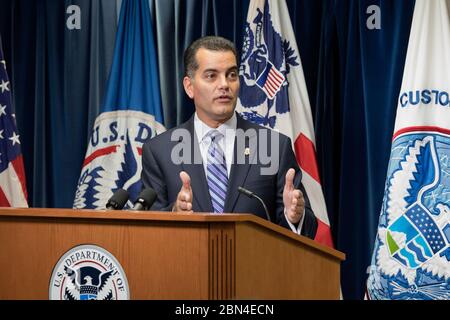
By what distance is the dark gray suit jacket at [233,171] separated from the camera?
3.70 metres

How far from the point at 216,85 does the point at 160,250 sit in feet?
5.51

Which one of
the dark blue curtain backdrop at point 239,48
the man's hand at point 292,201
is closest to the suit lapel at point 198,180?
the man's hand at point 292,201

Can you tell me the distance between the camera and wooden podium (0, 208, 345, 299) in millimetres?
2266

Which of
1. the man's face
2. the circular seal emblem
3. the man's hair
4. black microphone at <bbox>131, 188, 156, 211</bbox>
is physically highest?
the man's hair

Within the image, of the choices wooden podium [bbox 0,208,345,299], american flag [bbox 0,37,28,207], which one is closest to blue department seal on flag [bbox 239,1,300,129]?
american flag [bbox 0,37,28,207]

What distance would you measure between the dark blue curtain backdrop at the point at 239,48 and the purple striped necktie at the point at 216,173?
152cm

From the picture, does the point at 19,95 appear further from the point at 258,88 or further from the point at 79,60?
the point at 258,88

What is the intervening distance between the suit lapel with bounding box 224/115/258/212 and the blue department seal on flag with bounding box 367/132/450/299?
45.6 inches

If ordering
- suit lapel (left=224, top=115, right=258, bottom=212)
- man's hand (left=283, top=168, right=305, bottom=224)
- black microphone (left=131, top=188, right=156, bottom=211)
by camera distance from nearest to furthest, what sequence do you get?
black microphone (left=131, top=188, right=156, bottom=211) < man's hand (left=283, top=168, right=305, bottom=224) < suit lapel (left=224, top=115, right=258, bottom=212)

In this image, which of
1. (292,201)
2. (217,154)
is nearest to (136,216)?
(292,201)

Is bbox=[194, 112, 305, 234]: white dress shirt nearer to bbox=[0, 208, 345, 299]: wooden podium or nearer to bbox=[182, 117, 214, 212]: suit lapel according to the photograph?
bbox=[182, 117, 214, 212]: suit lapel

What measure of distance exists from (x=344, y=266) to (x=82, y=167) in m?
1.84
